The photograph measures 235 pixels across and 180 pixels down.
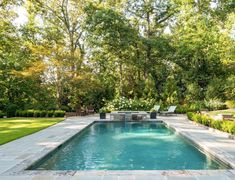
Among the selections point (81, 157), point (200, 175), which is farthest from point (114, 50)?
point (200, 175)

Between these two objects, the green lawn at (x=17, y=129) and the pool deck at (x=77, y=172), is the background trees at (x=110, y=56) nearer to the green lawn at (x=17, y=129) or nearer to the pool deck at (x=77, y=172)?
the green lawn at (x=17, y=129)

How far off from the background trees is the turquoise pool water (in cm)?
1112

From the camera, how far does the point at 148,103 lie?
81.6 ft

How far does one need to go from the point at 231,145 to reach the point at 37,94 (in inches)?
729

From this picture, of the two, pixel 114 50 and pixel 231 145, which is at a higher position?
pixel 114 50

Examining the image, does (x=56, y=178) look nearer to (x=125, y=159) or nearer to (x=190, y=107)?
(x=125, y=159)

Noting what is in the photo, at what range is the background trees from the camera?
2316 cm

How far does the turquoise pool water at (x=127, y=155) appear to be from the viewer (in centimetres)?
777

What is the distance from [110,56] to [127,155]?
69.3 feet

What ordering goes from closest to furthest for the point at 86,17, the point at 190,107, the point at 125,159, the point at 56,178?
1. the point at 56,178
2. the point at 125,159
3. the point at 190,107
4. the point at 86,17

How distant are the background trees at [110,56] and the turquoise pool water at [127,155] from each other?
11.1 meters

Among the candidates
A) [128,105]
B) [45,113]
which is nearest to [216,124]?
[128,105]

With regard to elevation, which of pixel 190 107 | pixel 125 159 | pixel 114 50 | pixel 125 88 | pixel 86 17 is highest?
pixel 86 17

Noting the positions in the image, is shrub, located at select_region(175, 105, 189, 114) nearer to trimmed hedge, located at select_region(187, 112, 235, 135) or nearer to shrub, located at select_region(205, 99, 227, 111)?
shrub, located at select_region(205, 99, 227, 111)
